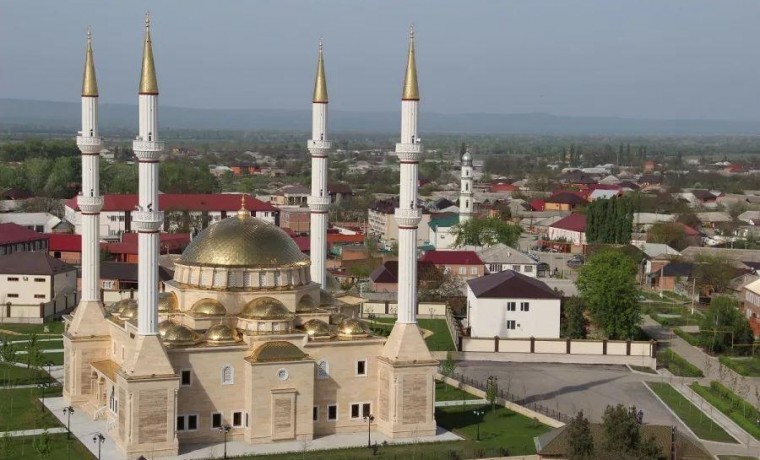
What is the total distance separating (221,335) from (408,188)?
7.00 meters

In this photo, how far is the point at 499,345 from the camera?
46.6 metres

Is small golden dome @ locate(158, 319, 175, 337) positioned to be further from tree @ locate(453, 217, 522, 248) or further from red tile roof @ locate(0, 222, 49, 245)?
tree @ locate(453, 217, 522, 248)

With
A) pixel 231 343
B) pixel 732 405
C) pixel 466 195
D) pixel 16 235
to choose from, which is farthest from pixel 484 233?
pixel 231 343

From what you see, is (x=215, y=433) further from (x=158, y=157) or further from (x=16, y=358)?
(x=16, y=358)

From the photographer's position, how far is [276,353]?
3259 centimetres

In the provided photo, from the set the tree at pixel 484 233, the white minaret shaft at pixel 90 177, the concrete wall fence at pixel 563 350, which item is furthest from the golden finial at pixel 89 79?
the tree at pixel 484 233

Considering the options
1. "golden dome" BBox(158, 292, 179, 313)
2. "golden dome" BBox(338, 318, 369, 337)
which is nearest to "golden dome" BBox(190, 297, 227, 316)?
"golden dome" BBox(158, 292, 179, 313)

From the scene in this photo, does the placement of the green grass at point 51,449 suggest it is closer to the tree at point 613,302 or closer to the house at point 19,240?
the tree at point 613,302

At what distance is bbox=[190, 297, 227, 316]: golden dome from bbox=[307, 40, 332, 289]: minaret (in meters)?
5.07

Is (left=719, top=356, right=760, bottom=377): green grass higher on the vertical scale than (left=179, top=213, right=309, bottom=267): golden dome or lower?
lower

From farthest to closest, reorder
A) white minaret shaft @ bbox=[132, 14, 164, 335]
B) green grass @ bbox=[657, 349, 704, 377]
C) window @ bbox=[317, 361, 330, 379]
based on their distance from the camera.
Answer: green grass @ bbox=[657, 349, 704, 377], window @ bbox=[317, 361, 330, 379], white minaret shaft @ bbox=[132, 14, 164, 335]

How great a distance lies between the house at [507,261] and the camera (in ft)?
213

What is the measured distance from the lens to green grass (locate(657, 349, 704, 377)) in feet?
147

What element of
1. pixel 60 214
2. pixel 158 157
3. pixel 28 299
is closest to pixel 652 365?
→ pixel 158 157
